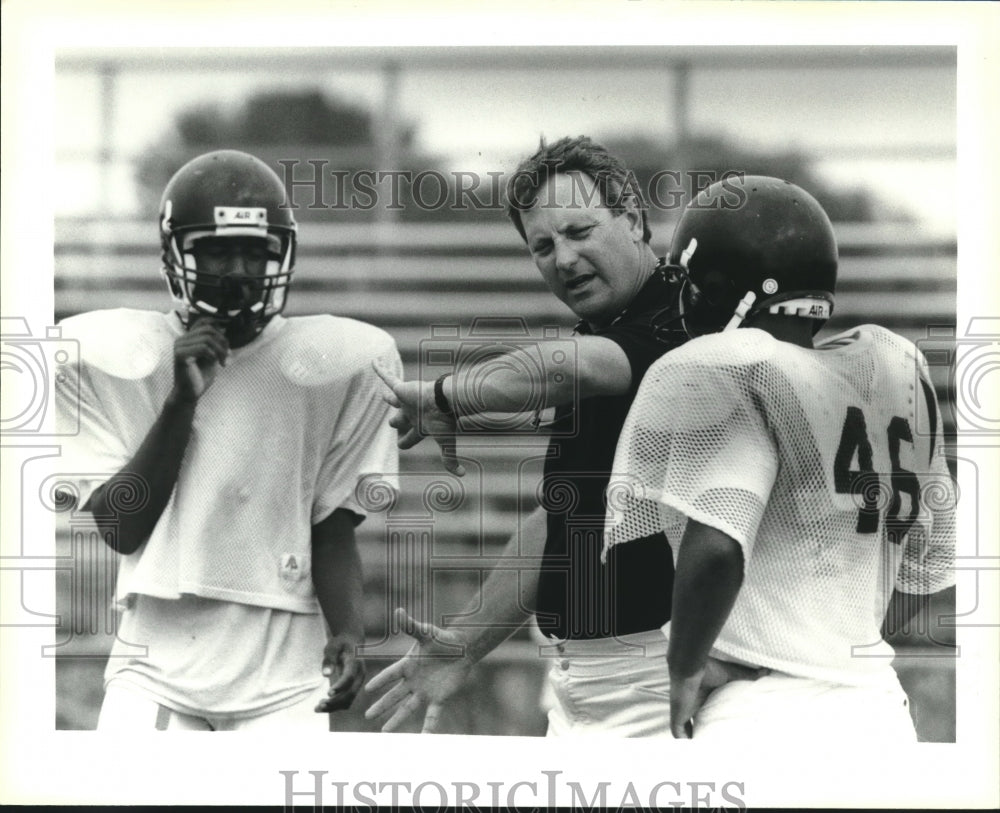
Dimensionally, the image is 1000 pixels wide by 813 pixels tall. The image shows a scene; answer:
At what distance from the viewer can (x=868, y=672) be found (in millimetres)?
3186

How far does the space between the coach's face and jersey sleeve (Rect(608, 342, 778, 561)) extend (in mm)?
216

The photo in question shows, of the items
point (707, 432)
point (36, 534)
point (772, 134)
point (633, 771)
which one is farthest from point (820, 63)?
point (36, 534)

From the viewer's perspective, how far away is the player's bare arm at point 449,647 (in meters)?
3.25

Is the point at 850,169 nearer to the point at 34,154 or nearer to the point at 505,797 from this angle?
the point at 505,797

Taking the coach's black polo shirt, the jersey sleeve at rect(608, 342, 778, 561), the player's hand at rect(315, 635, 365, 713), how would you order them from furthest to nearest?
the player's hand at rect(315, 635, 365, 713) < the coach's black polo shirt < the jersey sleeve at rect(608, 342, 778, 561)

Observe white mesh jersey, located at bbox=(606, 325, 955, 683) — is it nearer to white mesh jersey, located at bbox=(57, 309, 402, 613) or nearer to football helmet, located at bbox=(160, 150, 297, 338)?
white mesh jersey, located at bbox=(57, 309, 402, 613)

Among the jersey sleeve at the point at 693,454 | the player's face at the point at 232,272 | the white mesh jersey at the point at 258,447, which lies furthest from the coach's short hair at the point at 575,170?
the player's face at the point at 232,272

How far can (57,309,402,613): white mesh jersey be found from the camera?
323 centimetres

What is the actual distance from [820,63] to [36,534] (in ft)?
7.74
